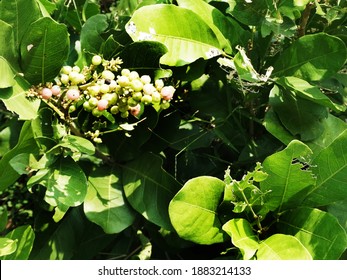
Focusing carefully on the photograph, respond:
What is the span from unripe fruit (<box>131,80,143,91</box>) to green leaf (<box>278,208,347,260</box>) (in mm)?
411

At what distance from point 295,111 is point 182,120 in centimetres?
28

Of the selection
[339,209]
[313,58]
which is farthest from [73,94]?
[339,209]

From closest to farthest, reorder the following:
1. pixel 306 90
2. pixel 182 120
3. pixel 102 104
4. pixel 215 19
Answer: pixel 102 104, pixel 306 90, pixel 215 19, pixel 182 120

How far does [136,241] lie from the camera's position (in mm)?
1642

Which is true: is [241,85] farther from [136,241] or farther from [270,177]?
[136,241]

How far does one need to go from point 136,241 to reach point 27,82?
0.71 m

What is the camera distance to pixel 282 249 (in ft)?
3.35

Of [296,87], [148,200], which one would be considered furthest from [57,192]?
[296,87]

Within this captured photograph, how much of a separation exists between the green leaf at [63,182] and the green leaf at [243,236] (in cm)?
30

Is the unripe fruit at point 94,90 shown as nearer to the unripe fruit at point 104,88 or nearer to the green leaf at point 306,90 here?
the unripe fruit at point 104,88

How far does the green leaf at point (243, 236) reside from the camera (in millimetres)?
1013

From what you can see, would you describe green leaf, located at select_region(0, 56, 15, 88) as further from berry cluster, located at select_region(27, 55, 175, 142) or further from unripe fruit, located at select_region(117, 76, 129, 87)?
unripe fruit, located at select_region(117, 76, 129, 87)

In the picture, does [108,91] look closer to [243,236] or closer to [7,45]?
[7,45]

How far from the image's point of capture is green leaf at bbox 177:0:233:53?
1176mm
